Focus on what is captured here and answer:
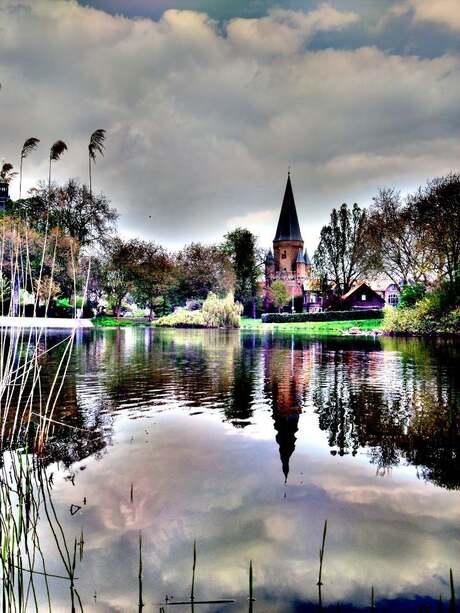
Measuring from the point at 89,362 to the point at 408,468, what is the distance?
14.2 m

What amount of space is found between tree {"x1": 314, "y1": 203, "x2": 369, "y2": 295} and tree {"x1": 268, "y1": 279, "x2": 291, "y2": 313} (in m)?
15.5

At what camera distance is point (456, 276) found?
36219 millimetres

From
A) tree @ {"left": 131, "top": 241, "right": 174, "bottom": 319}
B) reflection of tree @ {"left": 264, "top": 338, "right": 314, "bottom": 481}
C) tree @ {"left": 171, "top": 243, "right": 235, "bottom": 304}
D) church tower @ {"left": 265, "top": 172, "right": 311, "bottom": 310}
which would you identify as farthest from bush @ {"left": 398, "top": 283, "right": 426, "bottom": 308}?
church tower @ {"left": 265, "top": 172, "right": 311, "bottom": 310}

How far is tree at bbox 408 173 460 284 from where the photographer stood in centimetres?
3856

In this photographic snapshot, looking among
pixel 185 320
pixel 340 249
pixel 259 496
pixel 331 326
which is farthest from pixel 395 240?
pixel 259 496

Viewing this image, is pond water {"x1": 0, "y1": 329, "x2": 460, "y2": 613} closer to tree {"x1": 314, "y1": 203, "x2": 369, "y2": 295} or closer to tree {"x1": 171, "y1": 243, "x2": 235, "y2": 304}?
tree {"x1": 314, "y1": 203, "x2": 369, "y2": 295}

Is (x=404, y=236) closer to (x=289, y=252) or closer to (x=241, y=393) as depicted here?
(x=241, y=393)

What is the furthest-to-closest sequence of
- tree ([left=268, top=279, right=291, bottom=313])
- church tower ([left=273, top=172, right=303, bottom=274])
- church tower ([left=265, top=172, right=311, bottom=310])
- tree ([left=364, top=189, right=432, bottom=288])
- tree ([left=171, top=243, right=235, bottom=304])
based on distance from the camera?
church tower ([left=273, top=172, right=303, bottom=274]), church tower ([left=265, top=172, right=311, bottom=310]), tree ([left=268, top=279, right=291, bottom=313]), tree ([left=171, top=243, right=235, bottom=304]), tree ([left=364, top=189, right=432, bottom=288])

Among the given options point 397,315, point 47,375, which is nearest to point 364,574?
point 47,375

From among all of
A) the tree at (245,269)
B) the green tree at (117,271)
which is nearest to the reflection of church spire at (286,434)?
the green tree at (117,271)

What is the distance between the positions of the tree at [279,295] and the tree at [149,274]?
20.4 m

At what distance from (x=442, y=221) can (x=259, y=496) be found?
129 ft

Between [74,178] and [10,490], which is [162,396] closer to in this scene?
[10,490]

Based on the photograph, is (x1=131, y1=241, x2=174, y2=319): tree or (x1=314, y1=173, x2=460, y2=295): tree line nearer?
(x1=314, y1=173, x2=460, y2=295): tree line
